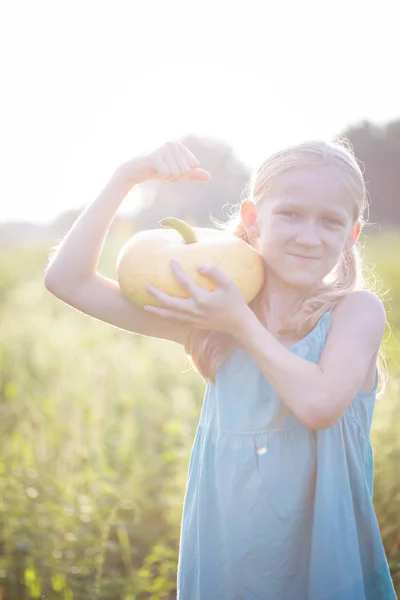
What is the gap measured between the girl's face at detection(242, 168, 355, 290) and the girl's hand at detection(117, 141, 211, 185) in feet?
0.81

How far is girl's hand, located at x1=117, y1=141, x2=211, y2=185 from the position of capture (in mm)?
1892

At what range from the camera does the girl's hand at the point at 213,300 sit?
172 centimetres

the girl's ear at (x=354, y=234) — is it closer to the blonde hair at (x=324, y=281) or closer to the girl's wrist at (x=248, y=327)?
the blonde hair at (x=324, y=281)

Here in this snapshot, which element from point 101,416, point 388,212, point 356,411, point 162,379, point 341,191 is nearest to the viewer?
point 341,191

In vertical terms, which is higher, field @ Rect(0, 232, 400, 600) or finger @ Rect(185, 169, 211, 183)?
finger @ Rect(185, 169, 211, 183)

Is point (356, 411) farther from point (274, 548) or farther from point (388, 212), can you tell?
point (388, 212)

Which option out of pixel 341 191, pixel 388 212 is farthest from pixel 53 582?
pixel 388 212

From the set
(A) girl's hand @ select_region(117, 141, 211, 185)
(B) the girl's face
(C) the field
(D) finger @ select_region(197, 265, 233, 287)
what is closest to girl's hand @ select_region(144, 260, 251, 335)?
(D) finger @ select_region(197, 265, 233, 287)

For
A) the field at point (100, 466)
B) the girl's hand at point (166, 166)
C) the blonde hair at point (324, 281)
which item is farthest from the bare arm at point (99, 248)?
the field at point (100, 466)

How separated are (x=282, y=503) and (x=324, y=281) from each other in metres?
0.72

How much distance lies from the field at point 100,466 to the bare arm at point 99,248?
685mm

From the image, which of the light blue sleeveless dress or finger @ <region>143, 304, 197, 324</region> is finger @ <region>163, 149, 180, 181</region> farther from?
the light blue sleeveless dress

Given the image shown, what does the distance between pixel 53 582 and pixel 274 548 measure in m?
1.50

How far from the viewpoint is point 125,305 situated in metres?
2.03
